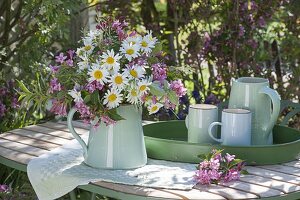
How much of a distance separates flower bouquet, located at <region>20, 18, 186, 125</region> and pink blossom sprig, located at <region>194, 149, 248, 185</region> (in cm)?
21

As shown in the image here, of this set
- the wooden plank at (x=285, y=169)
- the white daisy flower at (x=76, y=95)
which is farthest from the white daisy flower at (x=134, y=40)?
the wooden plank at (x=285, y=169)

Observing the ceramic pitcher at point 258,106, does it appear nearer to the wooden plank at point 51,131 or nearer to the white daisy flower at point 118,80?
the white daisy flower at point 118,80

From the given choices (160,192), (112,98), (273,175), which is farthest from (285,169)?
(112,98)

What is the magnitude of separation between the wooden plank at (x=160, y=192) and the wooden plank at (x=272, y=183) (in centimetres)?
18

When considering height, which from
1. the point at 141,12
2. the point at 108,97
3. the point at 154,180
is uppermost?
the point at 141,12

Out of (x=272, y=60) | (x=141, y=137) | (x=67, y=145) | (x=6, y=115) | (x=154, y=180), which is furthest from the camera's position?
(x=272, y=60)

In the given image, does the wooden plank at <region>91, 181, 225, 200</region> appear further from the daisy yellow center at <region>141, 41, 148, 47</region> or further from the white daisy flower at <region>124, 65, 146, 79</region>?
the daisy yellow center at <region>141, 41, 148, 47</region>

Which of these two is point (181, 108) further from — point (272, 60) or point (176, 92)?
point (176, 92)

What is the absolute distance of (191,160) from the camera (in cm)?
228

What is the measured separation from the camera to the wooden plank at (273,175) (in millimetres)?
Answer: 2100

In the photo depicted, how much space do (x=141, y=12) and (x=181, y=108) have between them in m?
0.86

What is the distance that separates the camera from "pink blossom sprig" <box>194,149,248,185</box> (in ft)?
6.75

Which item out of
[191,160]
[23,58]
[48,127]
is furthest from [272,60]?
[191,160]

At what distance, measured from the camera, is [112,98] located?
2121 mm
